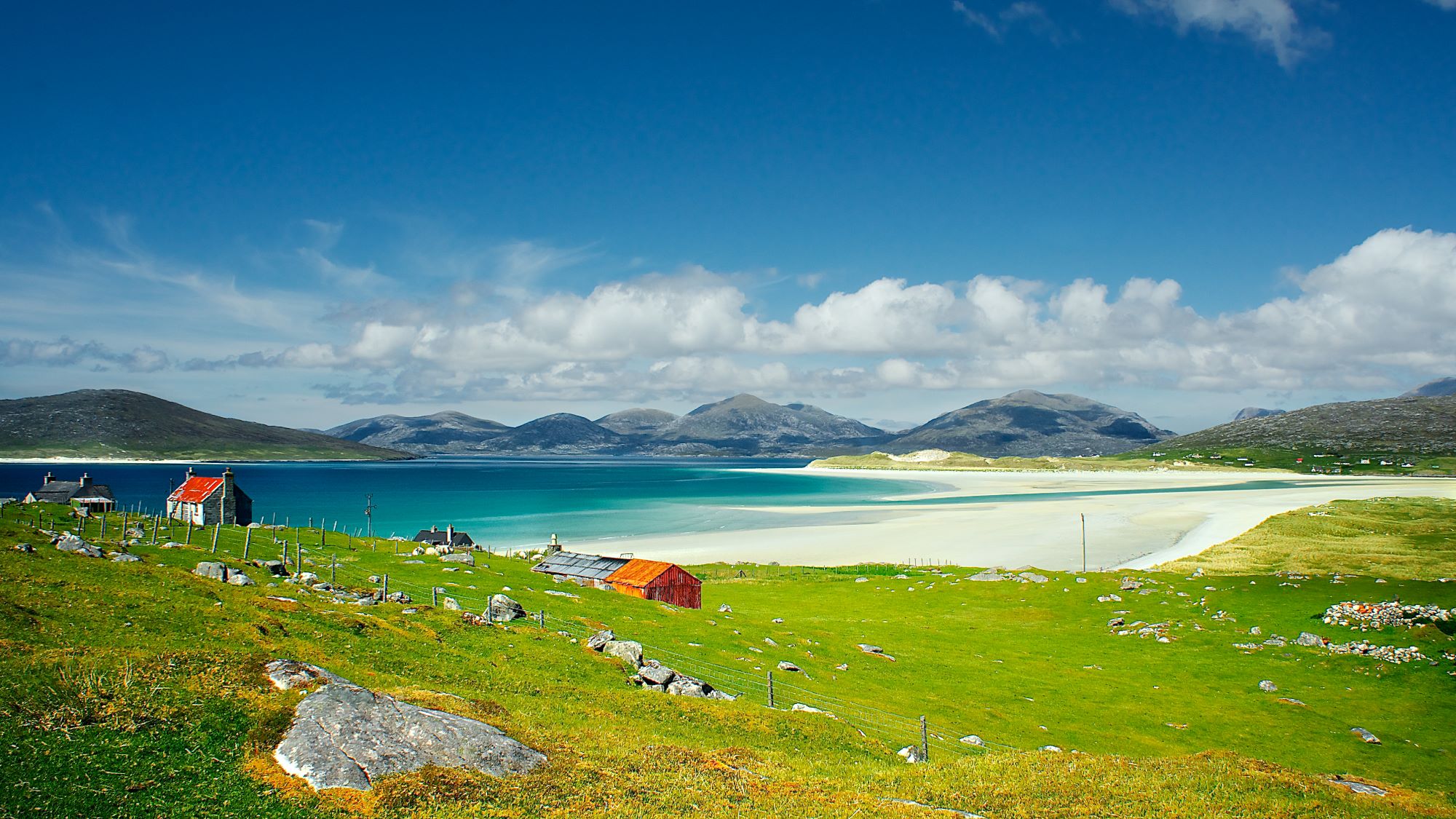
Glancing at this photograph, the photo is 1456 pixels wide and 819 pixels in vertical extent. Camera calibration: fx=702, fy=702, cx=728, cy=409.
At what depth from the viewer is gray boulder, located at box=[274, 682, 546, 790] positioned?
48.9ft

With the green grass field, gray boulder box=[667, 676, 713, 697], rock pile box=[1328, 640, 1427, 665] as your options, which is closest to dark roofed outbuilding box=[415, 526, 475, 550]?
the green grass field

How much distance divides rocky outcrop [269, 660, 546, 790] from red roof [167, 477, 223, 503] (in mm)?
72510

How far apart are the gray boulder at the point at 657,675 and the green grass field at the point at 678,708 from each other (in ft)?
3.85

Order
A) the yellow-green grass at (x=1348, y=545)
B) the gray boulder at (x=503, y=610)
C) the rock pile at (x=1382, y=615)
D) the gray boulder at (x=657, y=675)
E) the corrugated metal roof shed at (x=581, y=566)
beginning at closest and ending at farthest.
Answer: the gray boulder at (x=657, y=675), the gray boulder at (x=503, y=610), the rock pile at (x=1382, y=615), the corrugated metal roof shed at (x=581, y=566), the yellow-green grass at (x=1348, y=545)

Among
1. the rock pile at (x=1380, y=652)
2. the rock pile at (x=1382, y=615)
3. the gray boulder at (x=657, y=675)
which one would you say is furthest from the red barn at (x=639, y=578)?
the rock pile at (x=1382, y=615)

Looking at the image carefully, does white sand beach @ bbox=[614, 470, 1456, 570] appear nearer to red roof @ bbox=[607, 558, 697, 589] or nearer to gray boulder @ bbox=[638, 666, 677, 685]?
red roof @ bbox=[607, 558, 697, 589]

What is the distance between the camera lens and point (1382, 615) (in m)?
48.1

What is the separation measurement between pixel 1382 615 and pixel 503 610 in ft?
190

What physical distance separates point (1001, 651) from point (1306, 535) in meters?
80.4

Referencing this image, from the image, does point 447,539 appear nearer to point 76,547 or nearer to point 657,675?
point 76,547

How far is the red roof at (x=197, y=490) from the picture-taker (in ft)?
249

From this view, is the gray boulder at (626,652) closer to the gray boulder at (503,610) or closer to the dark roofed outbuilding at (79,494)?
the gray boulder at (503,610)

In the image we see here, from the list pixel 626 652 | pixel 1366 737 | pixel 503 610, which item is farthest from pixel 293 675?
pixel 1366 737

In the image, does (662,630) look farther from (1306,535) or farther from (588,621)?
(1306,535)
